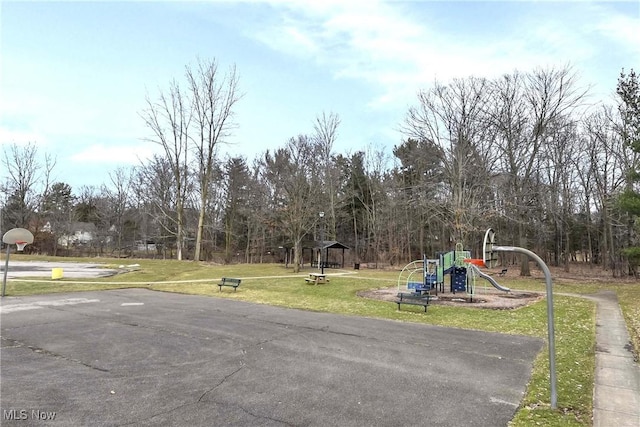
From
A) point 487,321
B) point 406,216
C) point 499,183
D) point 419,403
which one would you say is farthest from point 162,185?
point 419,403

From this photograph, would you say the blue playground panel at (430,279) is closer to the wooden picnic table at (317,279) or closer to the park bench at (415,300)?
the park bench at (415,300)

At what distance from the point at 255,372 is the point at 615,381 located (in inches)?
214

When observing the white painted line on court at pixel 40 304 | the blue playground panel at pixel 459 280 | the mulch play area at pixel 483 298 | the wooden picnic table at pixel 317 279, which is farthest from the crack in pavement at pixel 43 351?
the blue playground panel at pixel 459 280

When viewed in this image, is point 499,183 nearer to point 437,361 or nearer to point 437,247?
point 437,247

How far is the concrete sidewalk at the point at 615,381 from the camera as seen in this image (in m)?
4.38

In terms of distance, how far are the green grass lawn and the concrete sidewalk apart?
0.42ft

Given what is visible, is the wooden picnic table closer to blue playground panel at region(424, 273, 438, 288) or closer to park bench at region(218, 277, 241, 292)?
park bench at region(218, 277, 241, 292)

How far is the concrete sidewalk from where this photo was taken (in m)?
4.38

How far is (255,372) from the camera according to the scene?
19.8 ft

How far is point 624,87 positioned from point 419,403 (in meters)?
26.5

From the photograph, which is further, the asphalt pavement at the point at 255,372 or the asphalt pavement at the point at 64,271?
the asphalt pavement at the point at 64,271

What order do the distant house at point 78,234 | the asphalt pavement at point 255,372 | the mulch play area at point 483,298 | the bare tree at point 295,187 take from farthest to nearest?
1. the distant house at point 78,234
2. the bare tree at point 295,187
3. the mulch play area at point 483,298
4. the asphalt pavement at point 255,372

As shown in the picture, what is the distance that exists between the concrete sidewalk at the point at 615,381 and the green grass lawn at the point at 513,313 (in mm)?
127

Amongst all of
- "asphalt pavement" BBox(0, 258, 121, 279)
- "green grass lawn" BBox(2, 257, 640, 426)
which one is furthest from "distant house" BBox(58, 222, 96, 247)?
"green grass lawn" BBox(2, 257, 640, 426)
